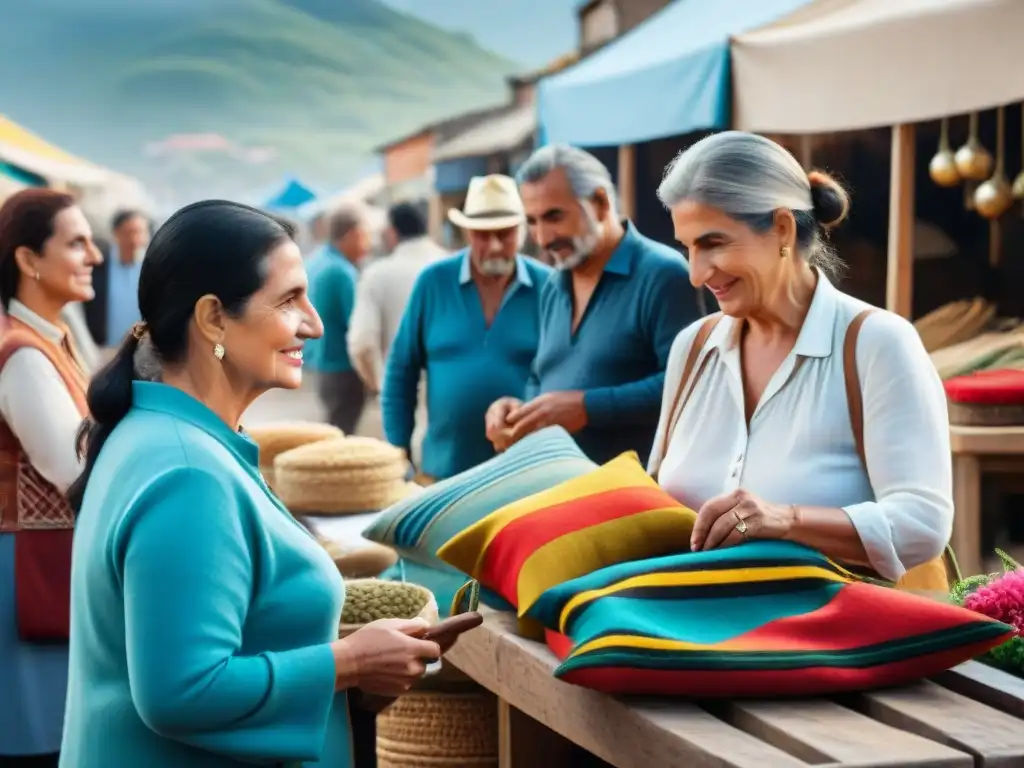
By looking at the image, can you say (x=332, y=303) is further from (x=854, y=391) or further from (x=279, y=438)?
(x=854, y=391)

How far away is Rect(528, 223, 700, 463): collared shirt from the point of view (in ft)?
12.4

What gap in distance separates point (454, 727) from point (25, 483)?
117cm

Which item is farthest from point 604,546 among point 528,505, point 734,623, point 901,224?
point 901,224

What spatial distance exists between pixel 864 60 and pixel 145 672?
14.3 feet

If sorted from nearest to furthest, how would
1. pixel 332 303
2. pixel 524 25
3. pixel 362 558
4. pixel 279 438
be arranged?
pixel 362 558, pixel 279 438, pixel 332 303, pixel 524 25

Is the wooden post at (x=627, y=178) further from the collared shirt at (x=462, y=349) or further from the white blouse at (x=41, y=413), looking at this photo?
the white blouse at (x=41, y=413)

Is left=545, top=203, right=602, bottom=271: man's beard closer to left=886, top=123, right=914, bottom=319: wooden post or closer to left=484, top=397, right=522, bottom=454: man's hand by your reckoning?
left=484, top=397, right=522, bottom=454: man's hand

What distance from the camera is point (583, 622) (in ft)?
6.95

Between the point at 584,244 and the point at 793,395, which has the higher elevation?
the point at 584,244

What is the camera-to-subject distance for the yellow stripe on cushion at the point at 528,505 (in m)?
2.52

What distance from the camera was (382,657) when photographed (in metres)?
1.83

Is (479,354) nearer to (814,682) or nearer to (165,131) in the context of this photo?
(814,682)

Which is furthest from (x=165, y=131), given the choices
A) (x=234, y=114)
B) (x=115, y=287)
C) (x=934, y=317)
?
(x=934, y=317)

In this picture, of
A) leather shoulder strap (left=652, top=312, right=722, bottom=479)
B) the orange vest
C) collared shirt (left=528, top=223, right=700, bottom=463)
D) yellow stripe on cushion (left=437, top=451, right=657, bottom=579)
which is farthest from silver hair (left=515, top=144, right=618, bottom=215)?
yellow stripe on cushion (left=437, top=451, right=657, bottom=579)
